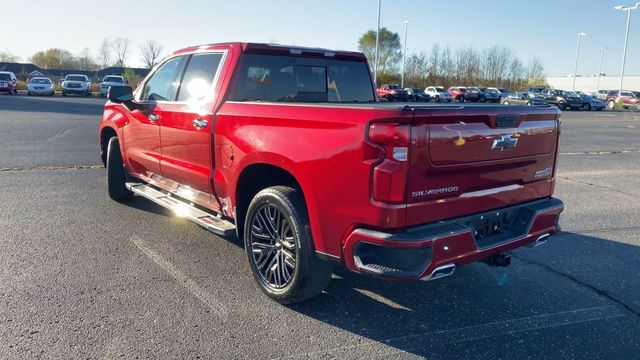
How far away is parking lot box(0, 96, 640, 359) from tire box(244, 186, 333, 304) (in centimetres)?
18

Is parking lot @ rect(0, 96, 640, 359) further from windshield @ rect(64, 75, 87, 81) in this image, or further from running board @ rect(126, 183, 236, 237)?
windshield @ rect(64, 75, 87, 81)

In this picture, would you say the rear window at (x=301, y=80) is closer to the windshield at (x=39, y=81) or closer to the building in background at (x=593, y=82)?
the windshield at (x=39, y=81)

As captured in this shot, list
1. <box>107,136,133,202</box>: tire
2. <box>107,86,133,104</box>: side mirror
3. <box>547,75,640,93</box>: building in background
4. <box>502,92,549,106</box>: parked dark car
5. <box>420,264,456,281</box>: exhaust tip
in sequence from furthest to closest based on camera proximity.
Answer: <box>547,75,640,93</box>: building in background → <box>502,92,549,106</box>: parked dark car → <box>107,136,133,202</box>: tire → <box>107,86,133,104</box>: side mirror → <box>420,264,456,281</box>: exhaust tip

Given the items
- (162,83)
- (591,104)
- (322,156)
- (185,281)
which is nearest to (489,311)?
(322,156)

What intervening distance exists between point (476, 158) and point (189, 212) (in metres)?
2.64

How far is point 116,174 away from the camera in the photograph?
21.0 ft

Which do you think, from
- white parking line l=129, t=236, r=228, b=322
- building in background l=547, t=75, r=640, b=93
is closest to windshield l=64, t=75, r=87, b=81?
white parking line l=129, t=236, r=228, b=322

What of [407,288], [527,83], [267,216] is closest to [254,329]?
[267,216]

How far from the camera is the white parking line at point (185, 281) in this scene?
3.67 metres

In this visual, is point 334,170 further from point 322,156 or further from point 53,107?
point 53,107

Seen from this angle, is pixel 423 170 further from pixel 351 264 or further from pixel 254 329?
pixel 254 329

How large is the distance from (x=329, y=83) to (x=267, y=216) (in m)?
1.91

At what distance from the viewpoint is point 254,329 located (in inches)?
134

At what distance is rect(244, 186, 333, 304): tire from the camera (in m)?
3.44
